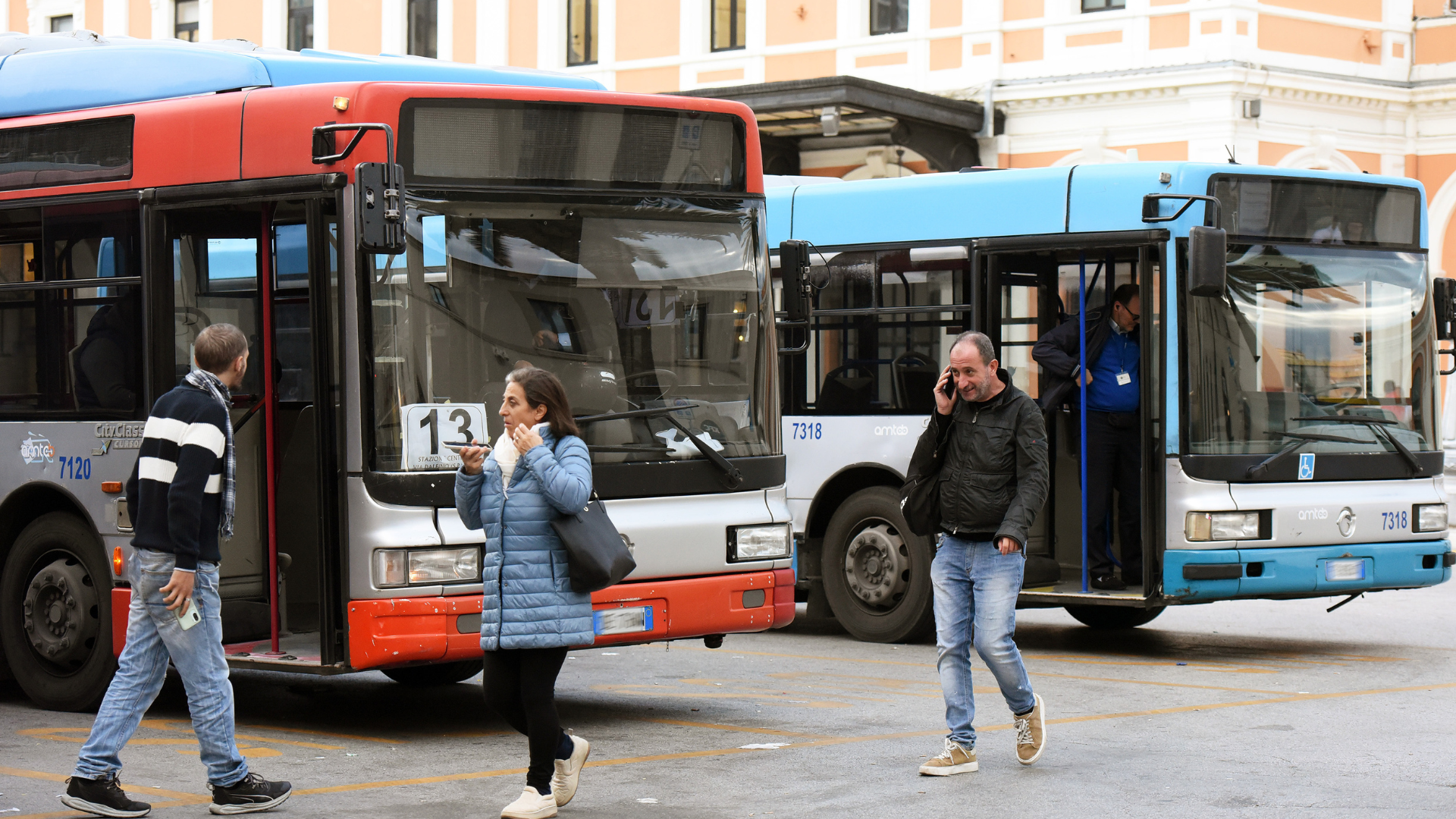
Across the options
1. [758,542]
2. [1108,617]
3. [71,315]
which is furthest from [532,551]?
[1108,617]

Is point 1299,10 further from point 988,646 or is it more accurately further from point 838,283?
point 988,646

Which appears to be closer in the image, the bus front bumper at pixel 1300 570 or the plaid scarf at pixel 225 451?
the plaid scarf at pixel 225 451

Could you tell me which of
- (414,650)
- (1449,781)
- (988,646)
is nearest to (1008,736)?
(988,646)

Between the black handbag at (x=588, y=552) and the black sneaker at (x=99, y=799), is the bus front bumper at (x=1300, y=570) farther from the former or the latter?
the black sneaker at (x=99, y=799)

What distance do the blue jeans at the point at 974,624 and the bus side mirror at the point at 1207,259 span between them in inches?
135

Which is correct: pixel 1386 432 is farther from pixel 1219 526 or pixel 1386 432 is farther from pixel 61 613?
pixel 61 613

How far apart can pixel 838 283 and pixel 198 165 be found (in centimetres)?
482

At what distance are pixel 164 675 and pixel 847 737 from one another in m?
3.00

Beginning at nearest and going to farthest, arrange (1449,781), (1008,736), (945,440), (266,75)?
(1449,781), (945,440), (1008,736), (266,75)

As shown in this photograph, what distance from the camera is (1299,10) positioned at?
84.5ft

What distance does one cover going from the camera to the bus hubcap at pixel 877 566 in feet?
40.4

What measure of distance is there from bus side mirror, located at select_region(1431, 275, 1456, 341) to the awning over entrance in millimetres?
11907

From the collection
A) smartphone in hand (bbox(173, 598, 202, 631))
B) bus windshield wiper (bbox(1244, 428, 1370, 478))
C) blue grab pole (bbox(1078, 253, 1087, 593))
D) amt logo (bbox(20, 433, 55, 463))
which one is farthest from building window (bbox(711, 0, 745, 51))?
smartphone in hand (bbox(173, 598, 202, 631))

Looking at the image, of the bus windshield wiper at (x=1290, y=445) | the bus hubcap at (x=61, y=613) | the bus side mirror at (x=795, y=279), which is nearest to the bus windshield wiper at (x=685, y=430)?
the bus side mirror at (x=795, y=279)
